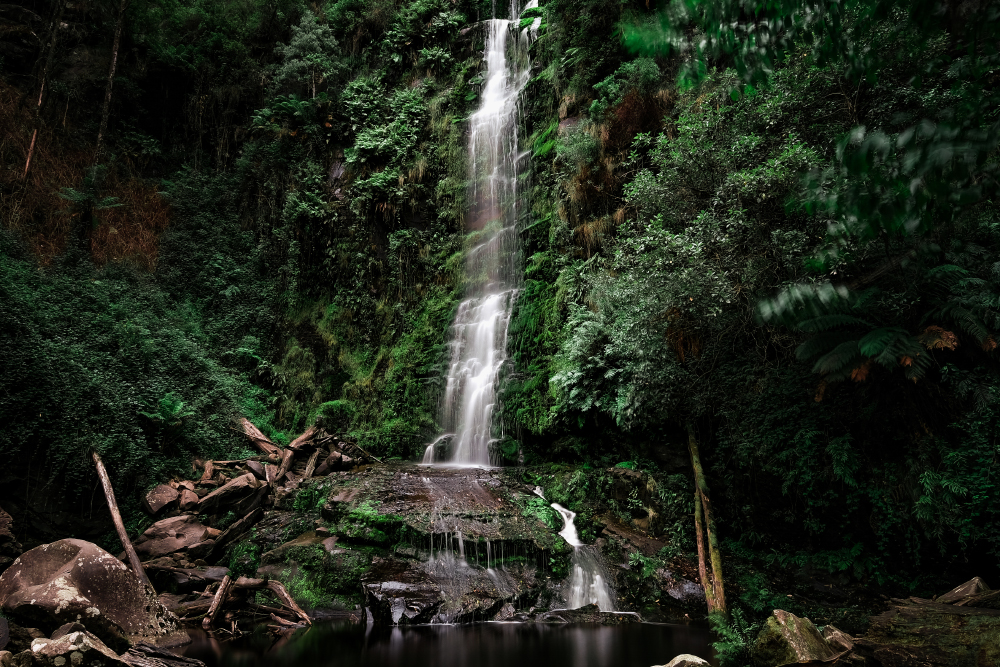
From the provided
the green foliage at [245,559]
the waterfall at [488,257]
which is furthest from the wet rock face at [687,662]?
the waterfall at [488,257]

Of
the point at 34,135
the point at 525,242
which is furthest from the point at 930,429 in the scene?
the point at 34,135

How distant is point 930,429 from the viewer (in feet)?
20.7

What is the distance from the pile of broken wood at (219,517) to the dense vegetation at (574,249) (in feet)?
2.77

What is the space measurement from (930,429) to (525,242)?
9.31 meters

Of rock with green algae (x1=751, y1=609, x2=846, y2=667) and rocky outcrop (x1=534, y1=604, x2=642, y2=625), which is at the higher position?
rock with green algae (x1=751, y1=609, x2=846, y2=667)

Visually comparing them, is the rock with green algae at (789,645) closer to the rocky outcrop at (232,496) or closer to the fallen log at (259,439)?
the rocky outcrop at (232,496)

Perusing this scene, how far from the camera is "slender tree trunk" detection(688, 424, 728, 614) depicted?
6.66m

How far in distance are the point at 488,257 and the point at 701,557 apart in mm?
9491

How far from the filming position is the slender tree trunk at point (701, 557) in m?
6.67

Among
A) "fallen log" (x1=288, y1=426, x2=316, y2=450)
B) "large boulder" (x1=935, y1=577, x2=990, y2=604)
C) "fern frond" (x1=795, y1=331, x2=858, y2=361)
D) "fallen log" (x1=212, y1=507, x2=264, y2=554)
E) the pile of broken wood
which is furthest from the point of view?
"fallen log" (x1=288, y1=426, x2=316, y2=450)

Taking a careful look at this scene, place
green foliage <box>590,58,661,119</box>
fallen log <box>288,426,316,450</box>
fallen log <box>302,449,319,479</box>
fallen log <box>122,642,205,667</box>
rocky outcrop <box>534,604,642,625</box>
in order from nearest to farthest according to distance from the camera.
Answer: fallen log <box>122,642,205,667</box> < rocky outcrop <box>534,604,642,625</box> < fallen log <box>302,449,319,479</box> < green foliage <box>590,58,661,119</box> < fallen log <box>288,426,316,450</box>

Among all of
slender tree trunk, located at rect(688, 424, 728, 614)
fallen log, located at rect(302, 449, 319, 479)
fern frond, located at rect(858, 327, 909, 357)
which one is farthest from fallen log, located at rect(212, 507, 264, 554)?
fern frond, located at rect(858, 327, 909, 357)

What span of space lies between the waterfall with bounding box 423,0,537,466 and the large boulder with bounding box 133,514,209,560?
16.5 ft

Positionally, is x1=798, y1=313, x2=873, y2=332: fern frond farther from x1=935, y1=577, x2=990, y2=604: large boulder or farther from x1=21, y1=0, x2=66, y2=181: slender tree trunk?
x1=21, y1=0, x2=66, y2=181: slender tree trunk
